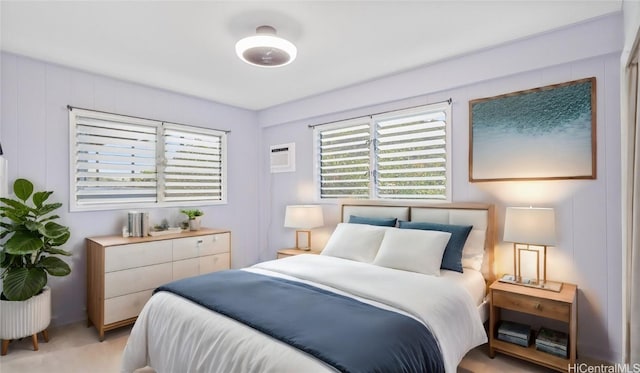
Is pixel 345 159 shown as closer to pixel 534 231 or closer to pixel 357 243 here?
pixel 357 243

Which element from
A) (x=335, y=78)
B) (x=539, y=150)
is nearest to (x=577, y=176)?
(x=539, y=150)

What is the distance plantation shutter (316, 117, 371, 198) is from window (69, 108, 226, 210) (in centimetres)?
140

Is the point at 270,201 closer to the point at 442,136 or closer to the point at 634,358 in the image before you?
the point at 442,136

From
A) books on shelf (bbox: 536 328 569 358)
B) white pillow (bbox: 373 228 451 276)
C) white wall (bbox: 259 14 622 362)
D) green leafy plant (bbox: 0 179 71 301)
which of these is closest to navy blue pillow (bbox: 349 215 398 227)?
white pillow (bbox: 373 228 451 276)

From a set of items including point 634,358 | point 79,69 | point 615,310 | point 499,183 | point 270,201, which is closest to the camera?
point 634,358

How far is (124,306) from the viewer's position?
9.73 ft

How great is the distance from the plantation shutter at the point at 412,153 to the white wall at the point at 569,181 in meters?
0.13

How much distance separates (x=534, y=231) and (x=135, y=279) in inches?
133

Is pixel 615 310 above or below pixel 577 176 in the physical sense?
below

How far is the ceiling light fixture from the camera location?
7.80ft

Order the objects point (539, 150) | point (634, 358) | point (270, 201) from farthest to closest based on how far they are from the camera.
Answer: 1. point (270, 201)
2. point (539, 150)
3. point (634, 358)

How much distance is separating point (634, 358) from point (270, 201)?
3.99m

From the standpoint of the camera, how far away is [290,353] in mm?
1435

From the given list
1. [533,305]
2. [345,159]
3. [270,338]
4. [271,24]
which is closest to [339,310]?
[270,338]
